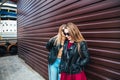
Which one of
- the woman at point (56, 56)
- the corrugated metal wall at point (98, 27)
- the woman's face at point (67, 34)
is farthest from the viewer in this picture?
the woman at point (56, 56)

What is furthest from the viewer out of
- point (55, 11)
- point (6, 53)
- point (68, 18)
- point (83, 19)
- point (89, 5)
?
point (6, 53)

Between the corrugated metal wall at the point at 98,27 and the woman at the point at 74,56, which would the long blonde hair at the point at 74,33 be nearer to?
the woman at the point at 74,56

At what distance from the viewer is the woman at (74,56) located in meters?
2.63

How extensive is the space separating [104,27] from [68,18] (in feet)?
4.23

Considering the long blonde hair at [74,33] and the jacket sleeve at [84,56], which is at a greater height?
the long blonde hair at [74,33]

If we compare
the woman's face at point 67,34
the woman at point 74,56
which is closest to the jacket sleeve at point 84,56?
the woman at point 74,56

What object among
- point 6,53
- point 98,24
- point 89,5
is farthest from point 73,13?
point 6,53

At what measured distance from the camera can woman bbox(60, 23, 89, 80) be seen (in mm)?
2627

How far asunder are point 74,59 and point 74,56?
0.05 meters

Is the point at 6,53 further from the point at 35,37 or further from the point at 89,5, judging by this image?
the point at 89,5

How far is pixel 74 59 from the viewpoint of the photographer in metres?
2.69

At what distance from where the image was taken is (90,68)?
3.04m

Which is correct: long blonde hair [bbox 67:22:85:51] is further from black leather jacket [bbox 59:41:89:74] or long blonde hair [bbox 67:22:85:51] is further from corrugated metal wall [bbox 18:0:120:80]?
corrugated metal wall [bbox 18:0:120:80]

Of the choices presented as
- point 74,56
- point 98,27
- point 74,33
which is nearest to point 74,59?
point 74,56
